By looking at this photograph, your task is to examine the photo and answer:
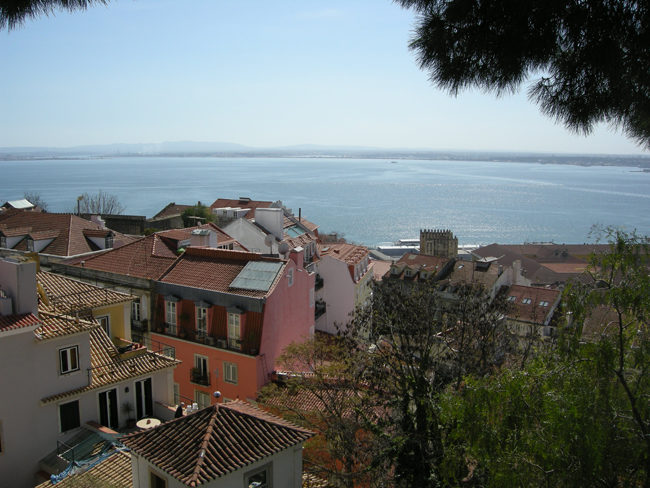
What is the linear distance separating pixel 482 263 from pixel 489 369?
2867 cm

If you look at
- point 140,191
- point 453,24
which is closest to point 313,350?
point 453,24

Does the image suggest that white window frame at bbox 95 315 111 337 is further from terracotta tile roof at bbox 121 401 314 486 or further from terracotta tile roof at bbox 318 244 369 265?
terracotta tile roof at bbox 318 244 369 265

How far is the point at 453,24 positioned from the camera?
17.2ft

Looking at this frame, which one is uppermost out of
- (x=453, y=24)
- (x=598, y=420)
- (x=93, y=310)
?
(x=453, y=24)

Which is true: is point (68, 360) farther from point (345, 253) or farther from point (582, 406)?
point (345, 253)

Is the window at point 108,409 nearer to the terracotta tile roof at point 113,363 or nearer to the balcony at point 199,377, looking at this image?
the terracotta tile roof at point 113,363

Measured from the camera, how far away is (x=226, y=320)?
17812 mm

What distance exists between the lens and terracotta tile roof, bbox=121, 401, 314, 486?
28.5ft

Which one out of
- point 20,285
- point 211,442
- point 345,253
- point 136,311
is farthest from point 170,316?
point 345,253

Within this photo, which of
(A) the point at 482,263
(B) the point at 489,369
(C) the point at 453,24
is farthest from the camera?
(A) the point at 482,263

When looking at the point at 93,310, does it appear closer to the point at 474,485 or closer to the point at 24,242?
the point at 474,485

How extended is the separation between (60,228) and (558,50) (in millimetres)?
25379

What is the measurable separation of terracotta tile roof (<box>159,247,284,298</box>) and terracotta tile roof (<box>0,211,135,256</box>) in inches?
277

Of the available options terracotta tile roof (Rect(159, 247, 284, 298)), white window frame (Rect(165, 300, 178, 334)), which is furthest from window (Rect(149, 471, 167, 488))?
white window frame (Rect(165, 300, 178, 334))
